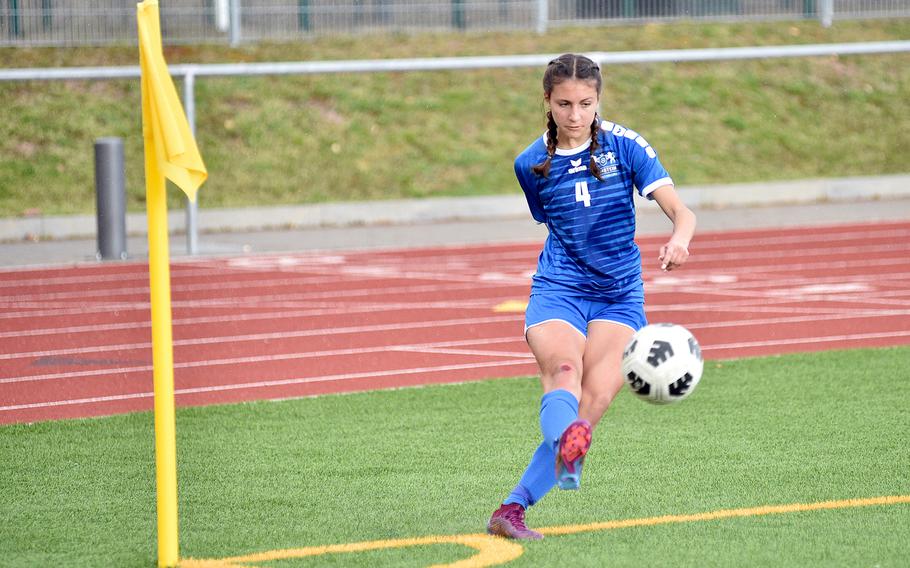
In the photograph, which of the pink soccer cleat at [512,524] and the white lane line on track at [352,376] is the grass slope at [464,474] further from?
the white lane line on track at [352,376]

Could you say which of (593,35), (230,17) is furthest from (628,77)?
(230,17)

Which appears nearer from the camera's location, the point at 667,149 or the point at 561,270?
the point at 561,270

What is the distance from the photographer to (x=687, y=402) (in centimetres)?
830

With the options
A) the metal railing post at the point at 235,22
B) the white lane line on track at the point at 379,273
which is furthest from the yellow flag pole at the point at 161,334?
the metal railing post at the point at 235,22

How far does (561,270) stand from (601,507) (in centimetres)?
108

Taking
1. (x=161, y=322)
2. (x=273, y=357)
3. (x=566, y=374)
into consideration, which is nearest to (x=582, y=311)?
(x=566, y=374)

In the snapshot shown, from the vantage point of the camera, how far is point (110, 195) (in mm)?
15109

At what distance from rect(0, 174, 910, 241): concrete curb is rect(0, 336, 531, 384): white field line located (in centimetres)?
796

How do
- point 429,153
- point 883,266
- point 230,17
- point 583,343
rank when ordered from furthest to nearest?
1. point 230,17
2. point 429,153
3. point 883,266
4. point 583,343

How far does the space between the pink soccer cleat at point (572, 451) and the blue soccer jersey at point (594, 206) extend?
77 cm

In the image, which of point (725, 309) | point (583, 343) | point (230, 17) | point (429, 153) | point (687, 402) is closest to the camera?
point (583, 343)

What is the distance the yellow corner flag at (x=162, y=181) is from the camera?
4727 millimetres

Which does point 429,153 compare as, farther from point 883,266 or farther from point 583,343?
point 583,343

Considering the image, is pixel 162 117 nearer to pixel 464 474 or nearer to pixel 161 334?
pixel 161 334
